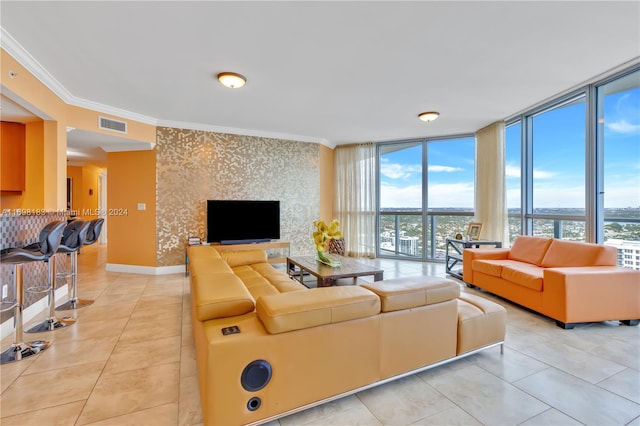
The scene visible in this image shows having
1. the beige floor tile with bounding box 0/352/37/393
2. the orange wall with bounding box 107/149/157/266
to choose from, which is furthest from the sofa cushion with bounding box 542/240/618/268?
the orange wall with bounding box 107/149/157/266

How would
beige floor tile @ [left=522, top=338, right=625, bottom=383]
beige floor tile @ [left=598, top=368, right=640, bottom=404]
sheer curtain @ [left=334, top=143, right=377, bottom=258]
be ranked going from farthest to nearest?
1. sheer curtain @ [left=334, top=143, right=377, bottom=258]
2. beige floor tile @ [left=522, top=338, right=625, bottom=383]
3. beige floor tile @ [left=598, top=368, right=640, bottom=404]

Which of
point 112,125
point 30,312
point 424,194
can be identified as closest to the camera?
point 30,312

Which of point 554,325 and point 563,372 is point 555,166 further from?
point 563,372

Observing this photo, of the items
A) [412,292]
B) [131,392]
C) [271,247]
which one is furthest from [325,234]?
[131,392]

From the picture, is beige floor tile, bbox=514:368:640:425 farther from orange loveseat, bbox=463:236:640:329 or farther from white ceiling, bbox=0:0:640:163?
white ceiling, bbox=0:0:640:163

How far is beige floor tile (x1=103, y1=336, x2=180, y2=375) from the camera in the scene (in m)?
2.11

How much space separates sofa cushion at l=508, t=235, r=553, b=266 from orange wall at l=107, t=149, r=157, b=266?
5615 millimetres

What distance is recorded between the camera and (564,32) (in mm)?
2459

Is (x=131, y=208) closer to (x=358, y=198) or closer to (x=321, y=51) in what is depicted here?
(x=321, y=51)

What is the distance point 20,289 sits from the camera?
2320 millimetres

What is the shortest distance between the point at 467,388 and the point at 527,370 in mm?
576

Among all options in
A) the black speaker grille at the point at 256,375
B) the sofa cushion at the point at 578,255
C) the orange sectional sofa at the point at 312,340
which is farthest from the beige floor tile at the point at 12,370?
the sofa cushion at the point at 578,255

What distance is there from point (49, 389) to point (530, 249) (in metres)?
4.99

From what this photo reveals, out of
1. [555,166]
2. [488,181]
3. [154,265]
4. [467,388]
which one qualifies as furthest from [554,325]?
[154,265]
